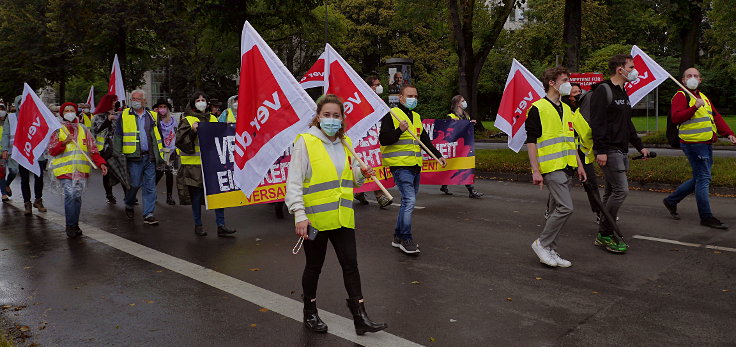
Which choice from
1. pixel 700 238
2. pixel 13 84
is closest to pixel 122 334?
pixel 700 238

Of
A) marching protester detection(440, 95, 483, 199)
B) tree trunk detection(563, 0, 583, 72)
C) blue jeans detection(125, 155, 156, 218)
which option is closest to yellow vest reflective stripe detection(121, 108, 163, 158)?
blue jeans detection(125, 155, 156, 218)

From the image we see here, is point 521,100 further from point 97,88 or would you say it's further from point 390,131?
point 97,88

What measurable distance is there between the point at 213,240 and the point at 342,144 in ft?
12.8

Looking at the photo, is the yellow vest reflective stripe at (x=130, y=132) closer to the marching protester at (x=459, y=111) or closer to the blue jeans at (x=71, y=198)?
the blue jeans at (x=71, y=198)

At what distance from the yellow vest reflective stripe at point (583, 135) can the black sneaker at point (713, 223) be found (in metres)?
1.83

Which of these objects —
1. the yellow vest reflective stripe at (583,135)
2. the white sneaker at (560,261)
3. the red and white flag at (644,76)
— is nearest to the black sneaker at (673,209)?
the red and white flag at (644,76)

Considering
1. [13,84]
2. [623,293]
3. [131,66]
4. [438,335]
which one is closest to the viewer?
[438,335]

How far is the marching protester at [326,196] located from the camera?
445 centimetres

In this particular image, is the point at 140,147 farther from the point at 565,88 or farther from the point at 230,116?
the point at 565,88

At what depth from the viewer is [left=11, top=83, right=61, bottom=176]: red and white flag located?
8.47m

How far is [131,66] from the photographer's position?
4097 centimetres

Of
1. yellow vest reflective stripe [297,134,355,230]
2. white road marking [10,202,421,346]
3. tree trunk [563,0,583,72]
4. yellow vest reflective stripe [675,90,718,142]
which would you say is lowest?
white road marking [10,202,421,346]

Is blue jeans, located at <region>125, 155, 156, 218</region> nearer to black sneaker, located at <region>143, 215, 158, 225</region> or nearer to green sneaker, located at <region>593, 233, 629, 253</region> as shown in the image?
black sneaker, located at <region>143, 215, 158, 225</region>

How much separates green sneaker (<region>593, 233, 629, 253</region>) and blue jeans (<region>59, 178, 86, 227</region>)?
6.27 metres
